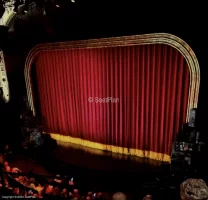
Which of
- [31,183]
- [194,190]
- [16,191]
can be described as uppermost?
[194,190]

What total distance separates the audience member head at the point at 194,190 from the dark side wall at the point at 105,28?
309 cm

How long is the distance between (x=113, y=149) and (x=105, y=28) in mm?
3146

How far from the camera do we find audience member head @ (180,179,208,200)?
1.86m

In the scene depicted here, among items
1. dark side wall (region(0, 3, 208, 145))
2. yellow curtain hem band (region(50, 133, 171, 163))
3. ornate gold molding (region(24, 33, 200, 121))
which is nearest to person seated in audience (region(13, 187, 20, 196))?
yellow curtain hem band (region(50, 133, 171, 163))

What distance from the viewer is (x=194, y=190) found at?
1879 mm

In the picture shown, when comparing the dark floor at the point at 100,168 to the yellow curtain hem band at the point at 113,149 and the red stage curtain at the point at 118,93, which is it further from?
the red stage curtain at the point at 118,93

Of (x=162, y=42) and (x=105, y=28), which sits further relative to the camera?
(x=105, y=28)

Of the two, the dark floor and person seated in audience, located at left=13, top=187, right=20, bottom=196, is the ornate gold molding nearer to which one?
the dark floor

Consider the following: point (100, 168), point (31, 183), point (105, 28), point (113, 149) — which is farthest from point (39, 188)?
point (105, 28)

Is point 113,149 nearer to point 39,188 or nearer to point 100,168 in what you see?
point 100,168

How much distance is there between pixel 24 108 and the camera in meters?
6.88

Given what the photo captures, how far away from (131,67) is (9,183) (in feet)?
12.1

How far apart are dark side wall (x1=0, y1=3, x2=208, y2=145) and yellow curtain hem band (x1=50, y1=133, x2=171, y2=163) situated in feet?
4.36

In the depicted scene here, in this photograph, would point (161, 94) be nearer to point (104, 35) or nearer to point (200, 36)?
point (200, 36)
